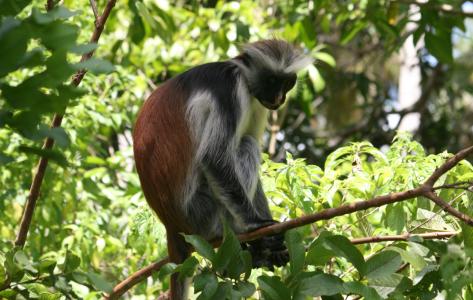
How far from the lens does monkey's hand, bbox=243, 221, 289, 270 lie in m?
4.14

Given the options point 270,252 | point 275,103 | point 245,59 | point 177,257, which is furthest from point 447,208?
point 245,59

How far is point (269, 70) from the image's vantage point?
473cm

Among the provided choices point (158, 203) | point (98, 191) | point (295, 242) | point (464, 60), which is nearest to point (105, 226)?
point (98, 191)

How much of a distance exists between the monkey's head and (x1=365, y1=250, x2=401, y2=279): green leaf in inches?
79.8

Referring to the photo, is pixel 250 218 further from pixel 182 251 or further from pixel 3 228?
pixel 3 228

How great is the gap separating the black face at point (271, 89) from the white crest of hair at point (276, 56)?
0.05m

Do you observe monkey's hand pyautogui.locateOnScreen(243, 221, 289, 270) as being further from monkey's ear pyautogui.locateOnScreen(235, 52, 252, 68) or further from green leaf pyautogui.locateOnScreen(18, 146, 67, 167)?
green leaf pyautogui.locateOnScreen(18, 146, 67, 167)

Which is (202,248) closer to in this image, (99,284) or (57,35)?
(99,284)

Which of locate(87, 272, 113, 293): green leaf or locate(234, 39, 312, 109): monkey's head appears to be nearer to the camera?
locate(87, 272, 113, 293): green leaf

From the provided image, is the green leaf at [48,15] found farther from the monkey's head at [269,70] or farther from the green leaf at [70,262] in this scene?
the monkey's head at [269,70]

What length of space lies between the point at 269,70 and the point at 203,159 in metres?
0.75

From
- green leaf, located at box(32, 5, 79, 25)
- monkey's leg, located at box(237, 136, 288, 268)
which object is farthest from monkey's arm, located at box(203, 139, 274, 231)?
green leaf, located at box(32, 5, 79, 25)

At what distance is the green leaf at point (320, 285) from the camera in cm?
264

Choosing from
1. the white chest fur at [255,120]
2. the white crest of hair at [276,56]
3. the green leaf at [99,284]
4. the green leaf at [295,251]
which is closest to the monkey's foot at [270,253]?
the white chest fur at [255,120]
